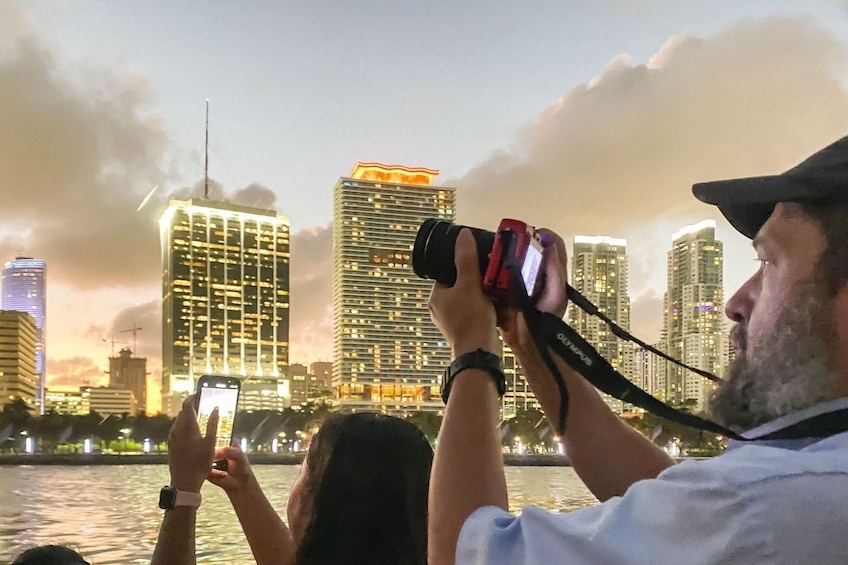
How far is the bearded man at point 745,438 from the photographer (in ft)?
2.28

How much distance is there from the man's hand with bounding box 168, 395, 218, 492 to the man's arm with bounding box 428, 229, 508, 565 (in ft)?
3.09

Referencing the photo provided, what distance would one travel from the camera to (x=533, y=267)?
43.6 inches

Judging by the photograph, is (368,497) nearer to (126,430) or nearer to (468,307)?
(468,307)

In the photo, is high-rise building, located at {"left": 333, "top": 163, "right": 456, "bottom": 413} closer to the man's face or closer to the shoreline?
the shoreline

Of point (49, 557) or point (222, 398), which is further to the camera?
point (222, 398)

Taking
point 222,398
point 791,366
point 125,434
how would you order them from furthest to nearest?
1. point 125,434
2. point 222,398
3. point 791,366

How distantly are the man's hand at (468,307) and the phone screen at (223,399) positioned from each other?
4.45 feet

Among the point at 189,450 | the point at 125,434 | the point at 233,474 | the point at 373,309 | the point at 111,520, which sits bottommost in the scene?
the point at 125,434

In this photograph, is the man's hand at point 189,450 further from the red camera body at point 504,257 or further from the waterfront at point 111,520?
the waterfront at point 111,520

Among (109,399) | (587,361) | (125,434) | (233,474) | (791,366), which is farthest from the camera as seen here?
Result: (109,399)

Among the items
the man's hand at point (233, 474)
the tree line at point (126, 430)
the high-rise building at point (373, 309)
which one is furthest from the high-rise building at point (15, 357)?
the man's hand at point (233, 474)

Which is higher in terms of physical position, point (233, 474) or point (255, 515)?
point (233, 474)

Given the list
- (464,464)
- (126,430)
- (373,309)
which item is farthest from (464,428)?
(373,309)

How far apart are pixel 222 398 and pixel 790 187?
76.1 inches
